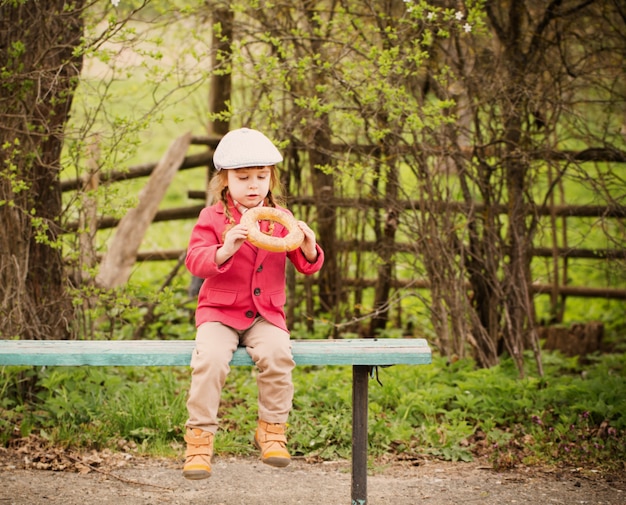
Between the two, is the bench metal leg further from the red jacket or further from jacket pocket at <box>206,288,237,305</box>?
jacket pocket at <box>206,288,237,305</box>

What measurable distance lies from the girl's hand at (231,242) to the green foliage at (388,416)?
1.67 m

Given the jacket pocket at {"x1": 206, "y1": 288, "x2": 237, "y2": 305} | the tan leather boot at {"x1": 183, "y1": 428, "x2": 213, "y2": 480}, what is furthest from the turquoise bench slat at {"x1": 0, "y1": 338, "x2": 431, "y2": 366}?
the tan leather boot at {"x1": 183, "y1": 428, "x2": 213, "y2": 480}

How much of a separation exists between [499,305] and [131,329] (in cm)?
300

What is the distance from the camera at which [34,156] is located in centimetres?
496

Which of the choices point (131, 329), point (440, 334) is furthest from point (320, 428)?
point (131, 329)

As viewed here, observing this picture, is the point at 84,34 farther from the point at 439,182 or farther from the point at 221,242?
the point at 439,182

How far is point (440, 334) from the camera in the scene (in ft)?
19.3

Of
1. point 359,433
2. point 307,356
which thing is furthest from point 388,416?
point 307,356

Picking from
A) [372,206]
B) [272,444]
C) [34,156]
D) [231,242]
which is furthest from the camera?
[372,206]

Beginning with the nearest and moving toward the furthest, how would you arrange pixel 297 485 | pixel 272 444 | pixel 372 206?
pixel 272 444
pixel 297 485
pixel 372 206

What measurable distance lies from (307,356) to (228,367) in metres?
0.35

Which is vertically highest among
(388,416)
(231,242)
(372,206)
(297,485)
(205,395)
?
(372,206)

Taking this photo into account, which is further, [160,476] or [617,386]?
[617,386]

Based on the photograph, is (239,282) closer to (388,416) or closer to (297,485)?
(297,485)
